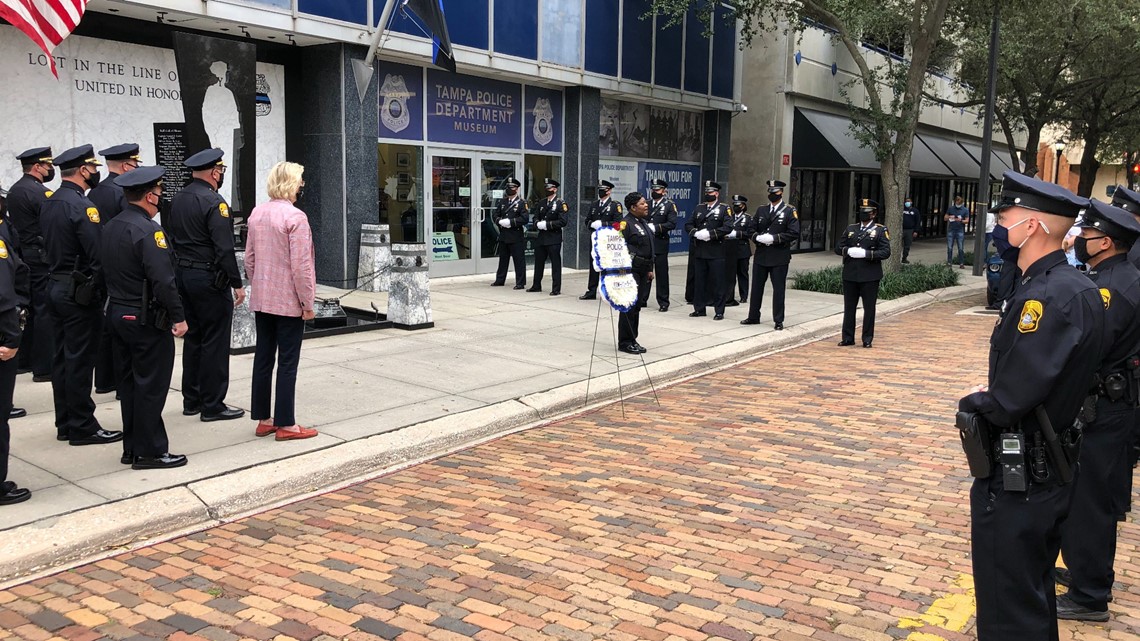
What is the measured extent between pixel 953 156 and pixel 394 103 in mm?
26959

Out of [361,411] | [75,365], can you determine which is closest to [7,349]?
[75,365]

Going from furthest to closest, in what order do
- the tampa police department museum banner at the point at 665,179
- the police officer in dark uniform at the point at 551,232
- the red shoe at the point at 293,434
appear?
the tampa police department museum banner at the point at 665,179 → the police officer in dark uniform at the point at 551,232 → the red shoe at the point at 293,434

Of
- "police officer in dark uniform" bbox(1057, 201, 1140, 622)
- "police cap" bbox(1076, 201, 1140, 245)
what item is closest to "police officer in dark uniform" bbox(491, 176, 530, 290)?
"police cap" bbox(1076, 201, 1140, 245)

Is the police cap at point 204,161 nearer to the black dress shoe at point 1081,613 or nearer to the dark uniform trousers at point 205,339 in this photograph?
the dark uniform trousers at point 205,339

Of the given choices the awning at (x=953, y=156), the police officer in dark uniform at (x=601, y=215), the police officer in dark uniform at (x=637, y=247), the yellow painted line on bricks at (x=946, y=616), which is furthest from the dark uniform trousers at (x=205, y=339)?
the awning at (x=953, y=156)

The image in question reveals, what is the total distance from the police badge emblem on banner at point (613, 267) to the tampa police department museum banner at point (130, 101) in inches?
155

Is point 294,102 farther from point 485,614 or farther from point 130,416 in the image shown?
point 485,614

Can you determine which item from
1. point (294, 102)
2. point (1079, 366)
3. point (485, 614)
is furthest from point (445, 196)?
point (1079, 366)

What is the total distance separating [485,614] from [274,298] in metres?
3.26

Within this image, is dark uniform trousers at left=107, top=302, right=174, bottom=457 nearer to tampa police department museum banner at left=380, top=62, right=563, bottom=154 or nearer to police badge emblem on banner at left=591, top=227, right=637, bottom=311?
police badge emblem on banner at left=591, top=227, right=637, bottom=311

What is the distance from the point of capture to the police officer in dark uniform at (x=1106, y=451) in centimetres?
433

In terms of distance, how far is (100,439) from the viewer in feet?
21.9

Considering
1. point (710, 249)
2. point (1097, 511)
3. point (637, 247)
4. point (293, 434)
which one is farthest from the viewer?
point (710, 249)

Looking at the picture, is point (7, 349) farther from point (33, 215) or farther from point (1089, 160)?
point (1089, 160)
